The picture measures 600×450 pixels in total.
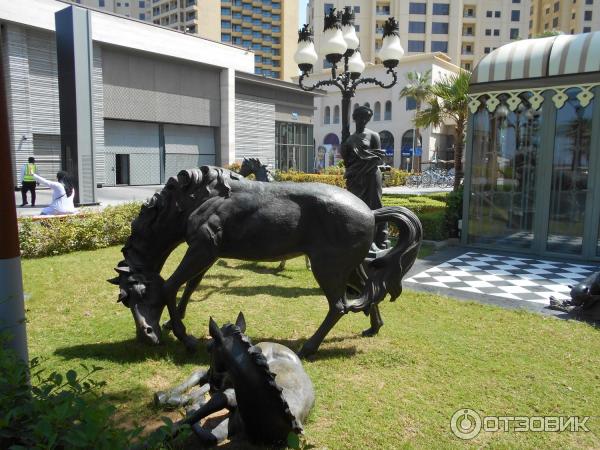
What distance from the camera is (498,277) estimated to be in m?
7.68

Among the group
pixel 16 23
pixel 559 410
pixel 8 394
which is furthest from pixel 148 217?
pixel 16 23

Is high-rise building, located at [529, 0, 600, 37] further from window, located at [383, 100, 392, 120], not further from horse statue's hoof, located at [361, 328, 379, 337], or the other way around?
horse statue's hoof, located at [361, 328, 379, 337]

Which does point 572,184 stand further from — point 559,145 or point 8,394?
point 8,394

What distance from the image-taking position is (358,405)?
338 cm

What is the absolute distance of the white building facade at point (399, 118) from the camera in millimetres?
43000

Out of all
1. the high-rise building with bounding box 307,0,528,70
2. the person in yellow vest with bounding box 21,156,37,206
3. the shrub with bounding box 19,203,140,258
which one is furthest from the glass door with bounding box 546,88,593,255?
the high-rise building with bounding box 307,0,528,70

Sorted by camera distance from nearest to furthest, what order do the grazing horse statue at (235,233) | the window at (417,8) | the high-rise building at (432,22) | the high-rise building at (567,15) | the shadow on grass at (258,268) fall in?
1. the grazing horse statue at (235,233)
2. the shadow on grass at (258,268)
3. the window at (417,8)
4. the high-rise building at (432,22)
5. the high-rise building at (567,15)

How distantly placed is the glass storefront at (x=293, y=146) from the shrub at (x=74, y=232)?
24921 millimetres

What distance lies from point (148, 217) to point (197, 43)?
82.2ft

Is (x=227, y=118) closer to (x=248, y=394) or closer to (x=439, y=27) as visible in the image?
(x=248, y=394)

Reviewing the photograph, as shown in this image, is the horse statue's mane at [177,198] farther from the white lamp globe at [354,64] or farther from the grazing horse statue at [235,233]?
the white lamp globe at [354,64]

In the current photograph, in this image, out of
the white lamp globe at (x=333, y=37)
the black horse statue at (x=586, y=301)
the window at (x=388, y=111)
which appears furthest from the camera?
the window at (x=388, y=111)

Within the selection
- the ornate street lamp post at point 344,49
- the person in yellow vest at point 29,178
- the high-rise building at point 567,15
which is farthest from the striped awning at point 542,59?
the high-rise building at point 567,15

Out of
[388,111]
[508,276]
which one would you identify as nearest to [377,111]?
[388,111]
